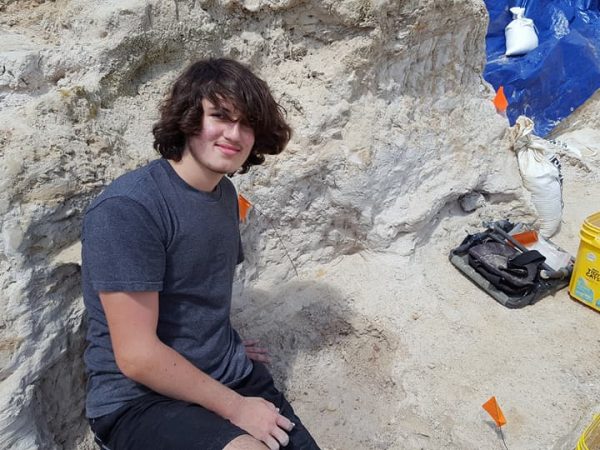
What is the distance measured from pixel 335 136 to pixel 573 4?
265 inches

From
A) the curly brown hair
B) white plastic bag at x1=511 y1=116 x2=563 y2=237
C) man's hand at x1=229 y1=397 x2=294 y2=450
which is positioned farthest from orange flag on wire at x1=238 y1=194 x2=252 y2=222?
white plastic bag at x1=511 y1=116 x2=563 y2=237

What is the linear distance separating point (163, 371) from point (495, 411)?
1741 mm

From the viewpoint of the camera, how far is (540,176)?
3883 mm

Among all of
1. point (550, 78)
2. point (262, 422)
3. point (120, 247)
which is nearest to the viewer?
point (120, 247)

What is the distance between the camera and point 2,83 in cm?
210

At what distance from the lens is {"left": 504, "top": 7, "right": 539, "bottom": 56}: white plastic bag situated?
Result: 7379 mm

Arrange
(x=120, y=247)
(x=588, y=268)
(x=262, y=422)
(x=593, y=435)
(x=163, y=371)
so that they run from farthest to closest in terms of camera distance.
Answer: (x=588, y=268) → (x=593, y=435) → (x=262, y=422) → (x=163, y=371) → (x=120, y=247)

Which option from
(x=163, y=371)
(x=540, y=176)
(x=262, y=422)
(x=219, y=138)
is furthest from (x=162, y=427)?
(x=540, y=176)

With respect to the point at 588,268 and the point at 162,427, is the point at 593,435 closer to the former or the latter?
the point at 588,268

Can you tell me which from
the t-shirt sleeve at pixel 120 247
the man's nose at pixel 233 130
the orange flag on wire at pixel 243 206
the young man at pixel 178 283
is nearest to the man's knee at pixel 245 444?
the young man at pixel 178 283

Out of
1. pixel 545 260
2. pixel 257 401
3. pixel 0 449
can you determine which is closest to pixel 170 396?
pixel 257 401

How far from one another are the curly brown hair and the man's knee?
35.6 inches

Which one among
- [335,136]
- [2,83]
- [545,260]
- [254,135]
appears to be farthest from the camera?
[545,260]

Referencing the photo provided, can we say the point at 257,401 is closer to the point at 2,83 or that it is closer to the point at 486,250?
the point at 2,83
